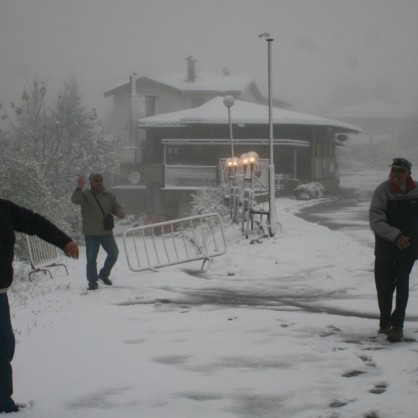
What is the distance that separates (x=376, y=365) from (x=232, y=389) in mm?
1375

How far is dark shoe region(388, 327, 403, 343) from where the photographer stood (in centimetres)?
689

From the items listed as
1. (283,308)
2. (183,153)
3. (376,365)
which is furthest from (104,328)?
(183,153)

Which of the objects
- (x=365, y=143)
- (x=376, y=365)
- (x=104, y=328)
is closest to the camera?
(x=376, y=365)

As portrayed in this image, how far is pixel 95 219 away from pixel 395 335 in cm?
559

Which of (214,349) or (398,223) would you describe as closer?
(214,349)

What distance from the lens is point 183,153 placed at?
42.8 metres

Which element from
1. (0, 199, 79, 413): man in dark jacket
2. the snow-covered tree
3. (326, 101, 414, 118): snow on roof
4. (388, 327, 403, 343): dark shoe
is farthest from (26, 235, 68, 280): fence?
(326, 101, 414, 118): snow on roof

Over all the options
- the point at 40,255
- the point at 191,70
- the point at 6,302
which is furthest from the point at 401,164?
the point at 191,70

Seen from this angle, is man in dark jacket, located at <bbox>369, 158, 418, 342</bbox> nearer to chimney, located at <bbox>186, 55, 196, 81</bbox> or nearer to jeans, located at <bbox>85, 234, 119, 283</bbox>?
jeans, located at <bbox>85, 234, 119, 283</bbox>

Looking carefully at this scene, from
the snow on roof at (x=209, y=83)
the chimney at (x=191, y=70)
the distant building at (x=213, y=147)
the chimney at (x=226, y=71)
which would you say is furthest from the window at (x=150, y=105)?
the chimney at (x=226, y=71)

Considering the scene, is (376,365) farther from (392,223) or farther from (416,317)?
(416,317)

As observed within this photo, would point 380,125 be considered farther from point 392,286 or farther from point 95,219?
point 392,286

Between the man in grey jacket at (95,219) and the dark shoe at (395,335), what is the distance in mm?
5280

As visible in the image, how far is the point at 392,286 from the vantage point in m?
7.18
